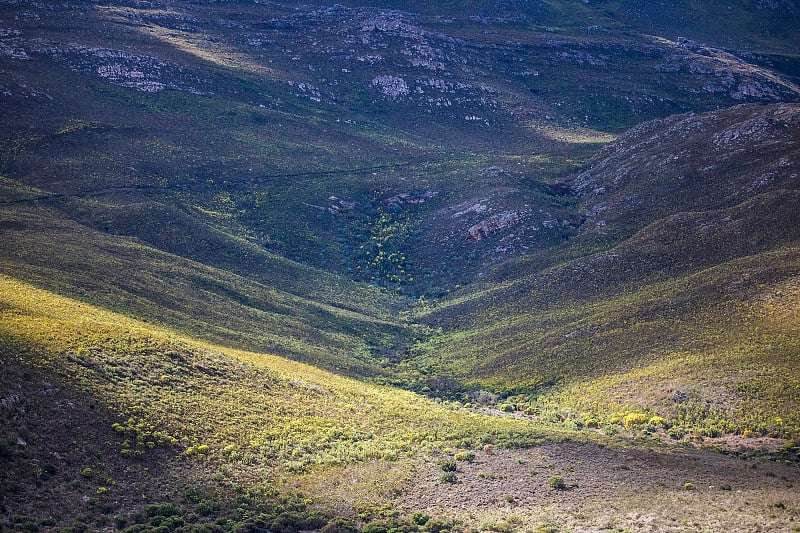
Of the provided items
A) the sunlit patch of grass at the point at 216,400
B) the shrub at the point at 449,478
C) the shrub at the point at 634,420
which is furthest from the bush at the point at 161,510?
the shrub at the point at 634,420

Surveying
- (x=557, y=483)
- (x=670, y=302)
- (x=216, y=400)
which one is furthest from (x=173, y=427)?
(x=670, y=302)

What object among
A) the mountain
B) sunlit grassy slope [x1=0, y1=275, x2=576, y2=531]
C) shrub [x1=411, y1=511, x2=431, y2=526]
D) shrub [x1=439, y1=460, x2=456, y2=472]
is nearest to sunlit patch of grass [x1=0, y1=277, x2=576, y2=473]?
sunlit grassy slope [x1=0, y1=275, x2=576, y2=531]

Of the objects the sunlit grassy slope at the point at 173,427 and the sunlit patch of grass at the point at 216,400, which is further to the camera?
the sunlit patch of grass at the point at 216,400

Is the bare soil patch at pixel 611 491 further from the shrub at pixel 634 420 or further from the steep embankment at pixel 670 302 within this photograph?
the steep embankment at pixel 670 302

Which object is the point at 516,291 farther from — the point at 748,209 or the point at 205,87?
the point at 205,87

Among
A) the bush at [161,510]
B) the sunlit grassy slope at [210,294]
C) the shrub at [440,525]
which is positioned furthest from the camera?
the sunlit grassy slope at [210,294]
